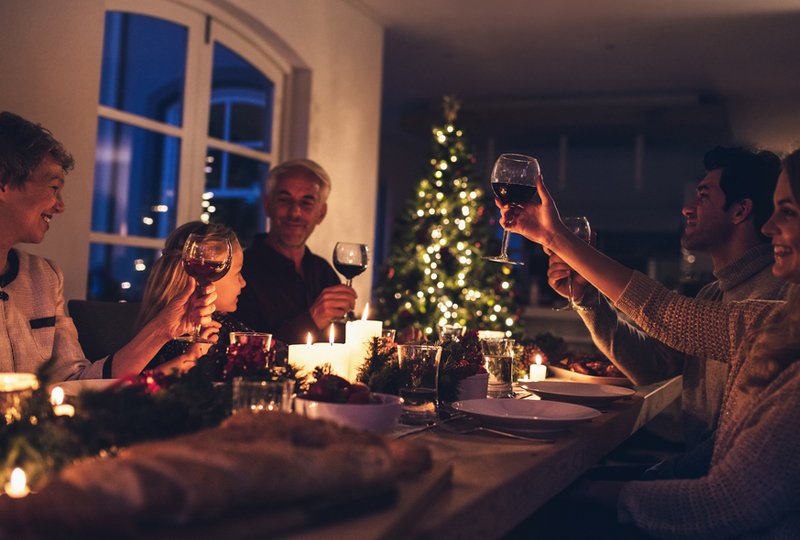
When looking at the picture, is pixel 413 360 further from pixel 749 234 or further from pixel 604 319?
pixel 749 234

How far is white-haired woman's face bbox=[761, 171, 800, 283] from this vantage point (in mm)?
1419

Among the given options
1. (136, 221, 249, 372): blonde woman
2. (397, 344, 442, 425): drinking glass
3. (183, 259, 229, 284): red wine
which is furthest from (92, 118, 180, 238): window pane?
(397, 344, 442, 425): drinking glass

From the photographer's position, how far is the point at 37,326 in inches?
80.8

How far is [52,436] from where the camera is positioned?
904 mm

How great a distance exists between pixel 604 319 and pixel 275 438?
5.00ft

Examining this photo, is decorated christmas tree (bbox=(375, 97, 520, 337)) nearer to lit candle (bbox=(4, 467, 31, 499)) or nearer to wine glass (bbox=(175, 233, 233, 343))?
wine glass (bbox=(175, 233, 233, 343))

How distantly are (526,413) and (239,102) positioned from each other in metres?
3.65

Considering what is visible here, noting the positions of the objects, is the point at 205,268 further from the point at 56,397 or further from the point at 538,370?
the point at 538,370

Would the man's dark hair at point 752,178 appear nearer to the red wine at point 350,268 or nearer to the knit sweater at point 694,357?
the knit sweater at point 694,357

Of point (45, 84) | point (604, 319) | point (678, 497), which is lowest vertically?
point (678, 497)

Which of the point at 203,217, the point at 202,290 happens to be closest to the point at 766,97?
the point at 203,217

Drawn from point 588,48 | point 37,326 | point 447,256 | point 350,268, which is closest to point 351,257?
point 350,268

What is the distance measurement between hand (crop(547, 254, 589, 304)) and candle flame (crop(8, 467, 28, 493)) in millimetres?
1387

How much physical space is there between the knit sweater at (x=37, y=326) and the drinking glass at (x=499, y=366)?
936 mm
